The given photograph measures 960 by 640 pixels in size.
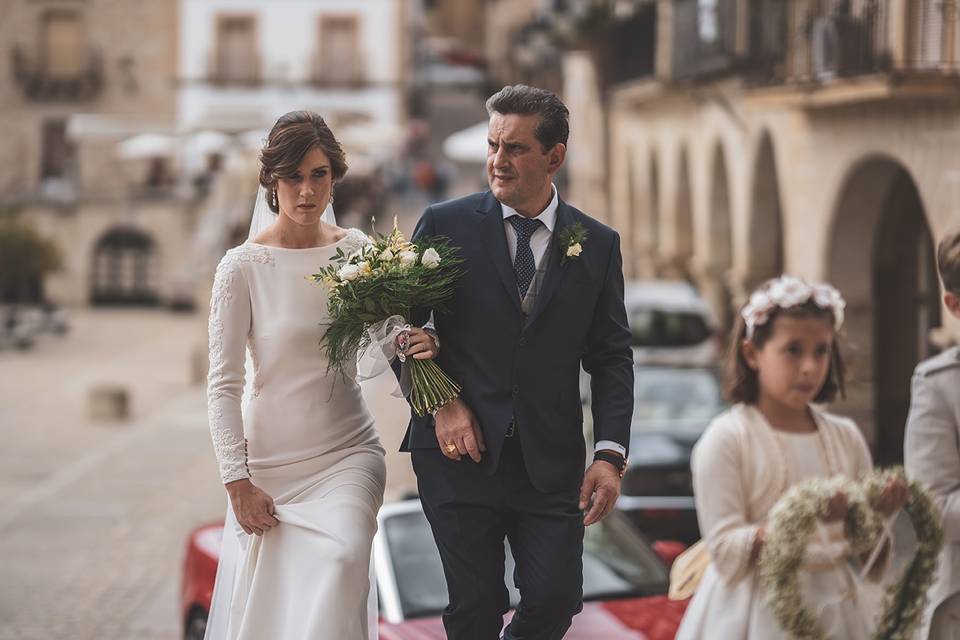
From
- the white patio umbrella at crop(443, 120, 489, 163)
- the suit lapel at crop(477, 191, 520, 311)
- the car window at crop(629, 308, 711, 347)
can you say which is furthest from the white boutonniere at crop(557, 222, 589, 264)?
the white patio umbrella at crop(443, 120, 489, 163)

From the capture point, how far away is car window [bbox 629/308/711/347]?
20031mm

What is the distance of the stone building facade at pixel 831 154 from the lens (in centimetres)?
1252

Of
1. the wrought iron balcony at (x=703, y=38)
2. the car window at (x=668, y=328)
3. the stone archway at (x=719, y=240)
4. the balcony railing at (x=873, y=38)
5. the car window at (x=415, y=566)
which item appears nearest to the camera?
the car window at (x=415, y=566)

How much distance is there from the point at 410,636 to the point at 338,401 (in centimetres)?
196

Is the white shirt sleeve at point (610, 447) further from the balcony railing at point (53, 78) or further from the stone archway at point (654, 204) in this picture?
the balcony railing at point (53, 78)

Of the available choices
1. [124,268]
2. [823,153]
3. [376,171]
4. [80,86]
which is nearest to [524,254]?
[823,153]

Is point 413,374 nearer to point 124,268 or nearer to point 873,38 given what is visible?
point 873,38

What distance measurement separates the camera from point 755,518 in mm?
5238

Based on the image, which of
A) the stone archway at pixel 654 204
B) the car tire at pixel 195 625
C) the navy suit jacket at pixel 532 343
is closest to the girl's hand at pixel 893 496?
the navy suit jacket at pixel 532 343

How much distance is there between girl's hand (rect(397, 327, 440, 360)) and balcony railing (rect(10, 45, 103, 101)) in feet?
174

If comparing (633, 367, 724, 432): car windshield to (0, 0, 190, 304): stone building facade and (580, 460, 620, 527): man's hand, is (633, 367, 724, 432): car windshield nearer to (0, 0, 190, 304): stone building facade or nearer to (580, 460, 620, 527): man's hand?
(580, 460, 620, 527): man's hand

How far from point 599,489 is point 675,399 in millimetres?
8909

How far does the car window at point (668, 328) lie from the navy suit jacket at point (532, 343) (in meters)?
15.2

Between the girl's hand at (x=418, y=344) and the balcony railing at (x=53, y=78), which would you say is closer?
the girl's hand at (x=418, y=344)
